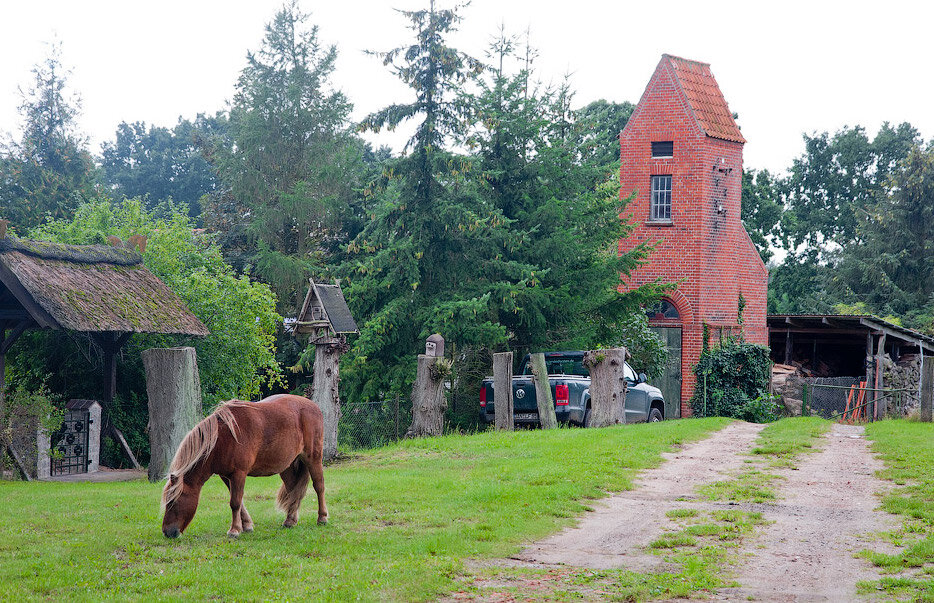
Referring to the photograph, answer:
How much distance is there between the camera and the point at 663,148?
3014 centimetres

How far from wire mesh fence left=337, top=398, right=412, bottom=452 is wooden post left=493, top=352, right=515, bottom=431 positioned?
1877 millimetres

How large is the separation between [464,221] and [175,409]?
35.9 feet

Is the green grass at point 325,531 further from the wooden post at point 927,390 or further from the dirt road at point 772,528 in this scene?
the wooden post at point 927,390

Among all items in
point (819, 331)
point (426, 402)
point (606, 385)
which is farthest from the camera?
point (819, 331)

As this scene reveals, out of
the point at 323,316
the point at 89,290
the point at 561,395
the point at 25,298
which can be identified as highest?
the point at 89,290

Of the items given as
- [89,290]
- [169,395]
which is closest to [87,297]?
[89,290]

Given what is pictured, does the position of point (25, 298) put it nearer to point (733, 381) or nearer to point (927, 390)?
point (927, 390)

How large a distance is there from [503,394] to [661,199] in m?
13.2

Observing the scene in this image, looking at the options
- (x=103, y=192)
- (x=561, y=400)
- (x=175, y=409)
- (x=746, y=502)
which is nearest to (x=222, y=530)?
(x=175, y=409)

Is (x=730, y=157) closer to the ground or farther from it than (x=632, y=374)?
farther from it

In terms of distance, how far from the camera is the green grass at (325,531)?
22.2 ft

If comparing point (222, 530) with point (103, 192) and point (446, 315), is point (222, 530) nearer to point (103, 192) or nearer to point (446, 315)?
point (446, 315)

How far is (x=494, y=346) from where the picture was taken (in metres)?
24.8

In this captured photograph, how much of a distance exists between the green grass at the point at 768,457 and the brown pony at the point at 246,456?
5.16 m
